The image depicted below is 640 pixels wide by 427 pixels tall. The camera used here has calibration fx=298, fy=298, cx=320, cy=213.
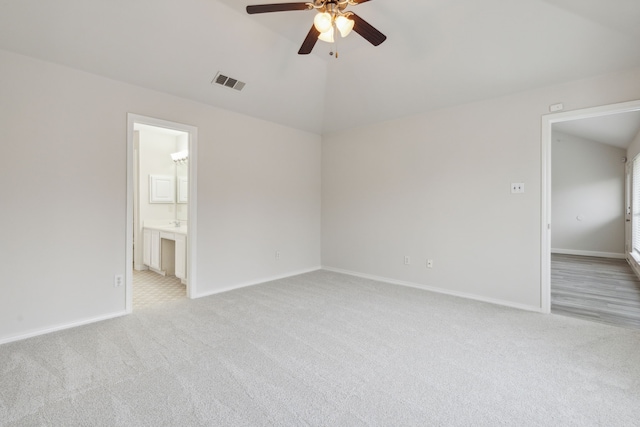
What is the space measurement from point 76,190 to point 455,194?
14.3ft

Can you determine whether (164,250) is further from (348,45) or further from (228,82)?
(348,45)

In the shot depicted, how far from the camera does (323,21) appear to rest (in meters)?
2.18

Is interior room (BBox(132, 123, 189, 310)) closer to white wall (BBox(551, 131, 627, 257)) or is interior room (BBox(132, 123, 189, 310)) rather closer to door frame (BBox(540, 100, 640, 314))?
door frame (BBox(540, 100, 640, 314))

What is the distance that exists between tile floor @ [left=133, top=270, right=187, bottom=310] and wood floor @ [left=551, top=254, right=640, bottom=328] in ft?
15.4

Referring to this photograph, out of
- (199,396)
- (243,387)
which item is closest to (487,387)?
(243,387)

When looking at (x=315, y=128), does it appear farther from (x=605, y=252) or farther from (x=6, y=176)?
(x=605, y=252)

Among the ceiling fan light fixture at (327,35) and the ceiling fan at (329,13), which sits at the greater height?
the ceiling fan at (329,13)

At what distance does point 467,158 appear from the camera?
12.8 ft

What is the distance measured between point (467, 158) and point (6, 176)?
485cm

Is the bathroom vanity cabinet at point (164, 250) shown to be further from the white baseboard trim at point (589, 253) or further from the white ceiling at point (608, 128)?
the white baseboard trim at point (589, 253)

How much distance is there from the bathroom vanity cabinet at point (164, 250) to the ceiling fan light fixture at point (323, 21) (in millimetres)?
3347

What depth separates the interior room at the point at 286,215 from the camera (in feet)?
6.38

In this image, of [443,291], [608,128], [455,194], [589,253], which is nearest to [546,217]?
[455,194]

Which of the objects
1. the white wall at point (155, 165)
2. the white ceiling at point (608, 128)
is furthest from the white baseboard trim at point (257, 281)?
the white ceiling at point (608, 128)
